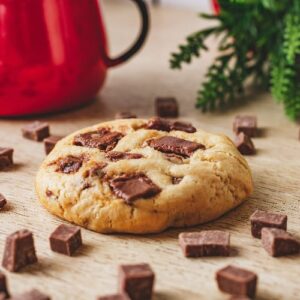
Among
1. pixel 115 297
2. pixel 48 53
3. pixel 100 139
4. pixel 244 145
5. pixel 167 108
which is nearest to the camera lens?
pixel 115 297

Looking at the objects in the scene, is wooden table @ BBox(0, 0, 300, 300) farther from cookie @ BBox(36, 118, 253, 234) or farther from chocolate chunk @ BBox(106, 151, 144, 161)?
chocolate chunk @ BBox(106, 151, 144, 161)

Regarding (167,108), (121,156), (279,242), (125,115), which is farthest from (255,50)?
(279,242)

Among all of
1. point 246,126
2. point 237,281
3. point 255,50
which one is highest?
point 255,50

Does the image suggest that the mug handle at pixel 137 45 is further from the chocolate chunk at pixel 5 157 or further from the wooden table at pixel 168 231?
the chocolate chunk at pixel 5 157

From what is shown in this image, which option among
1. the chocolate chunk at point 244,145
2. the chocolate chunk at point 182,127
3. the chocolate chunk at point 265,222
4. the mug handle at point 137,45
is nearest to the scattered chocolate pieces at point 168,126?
the chocolate chunk at point 182,127

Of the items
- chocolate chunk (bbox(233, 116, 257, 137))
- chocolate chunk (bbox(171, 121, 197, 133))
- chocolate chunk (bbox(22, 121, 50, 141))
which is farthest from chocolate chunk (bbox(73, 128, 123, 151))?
chocolate chunk (bbox(233, 116, 257, 137))

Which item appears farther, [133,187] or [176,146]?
[176,146]

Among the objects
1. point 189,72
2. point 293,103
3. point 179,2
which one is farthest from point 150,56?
point 179,2

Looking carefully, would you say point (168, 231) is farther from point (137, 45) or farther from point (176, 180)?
point (137, 45)
